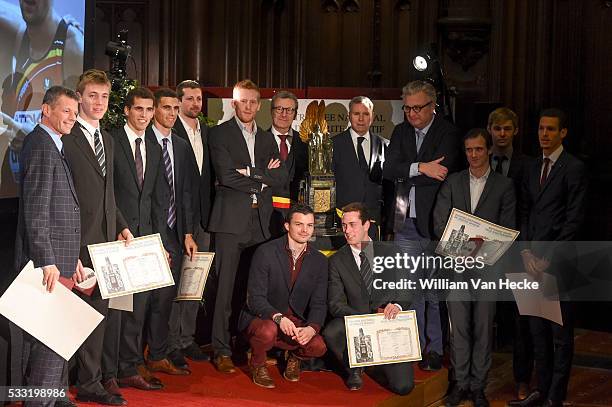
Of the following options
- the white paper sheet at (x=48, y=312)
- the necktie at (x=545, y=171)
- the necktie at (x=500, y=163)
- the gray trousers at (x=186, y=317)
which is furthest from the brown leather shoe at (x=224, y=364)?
the necktie at (x=545, y=171)

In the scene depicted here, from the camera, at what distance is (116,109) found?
582cm


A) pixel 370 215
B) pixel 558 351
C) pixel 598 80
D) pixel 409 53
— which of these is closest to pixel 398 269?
pixel 370 215

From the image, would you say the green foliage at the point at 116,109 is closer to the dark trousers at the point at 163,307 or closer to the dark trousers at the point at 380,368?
the dark trousers at the point at 163,307

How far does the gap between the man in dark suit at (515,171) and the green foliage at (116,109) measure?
2.05 m

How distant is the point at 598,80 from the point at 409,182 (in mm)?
2721

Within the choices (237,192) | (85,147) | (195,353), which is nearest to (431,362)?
(195,353)

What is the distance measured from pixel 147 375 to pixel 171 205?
872 millimetres

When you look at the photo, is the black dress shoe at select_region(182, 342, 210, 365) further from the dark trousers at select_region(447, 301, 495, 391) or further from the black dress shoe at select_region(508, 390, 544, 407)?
the black dress shoe at select_region(508, 390, 544, 407)

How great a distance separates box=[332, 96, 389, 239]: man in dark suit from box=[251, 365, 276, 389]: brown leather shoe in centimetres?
110

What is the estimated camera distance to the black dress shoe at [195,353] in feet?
19.0

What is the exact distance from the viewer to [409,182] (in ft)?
18.7

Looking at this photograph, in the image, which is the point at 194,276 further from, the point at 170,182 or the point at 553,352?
the point at 553,352

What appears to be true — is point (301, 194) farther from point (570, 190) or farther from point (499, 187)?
point (570, 190)

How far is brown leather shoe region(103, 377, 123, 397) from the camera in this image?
4.90 meters
